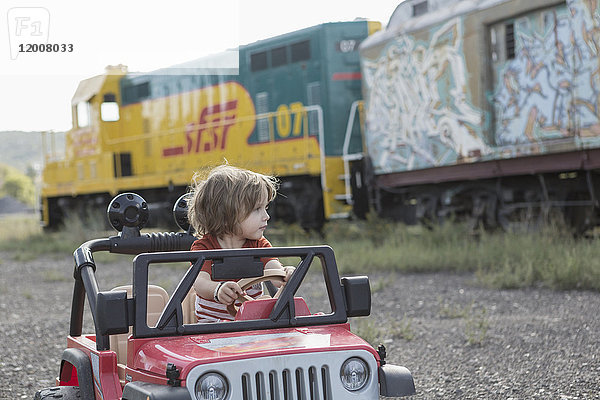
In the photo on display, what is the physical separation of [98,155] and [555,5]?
40.5 feet

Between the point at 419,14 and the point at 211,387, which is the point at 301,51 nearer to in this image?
the point at 419,14

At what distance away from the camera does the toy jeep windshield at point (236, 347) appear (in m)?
2.69

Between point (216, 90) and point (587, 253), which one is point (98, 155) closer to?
point (216, 90)

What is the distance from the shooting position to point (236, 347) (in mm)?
2814

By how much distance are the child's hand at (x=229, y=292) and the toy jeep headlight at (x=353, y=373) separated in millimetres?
549

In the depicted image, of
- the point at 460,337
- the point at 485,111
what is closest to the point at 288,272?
the point at 460,337

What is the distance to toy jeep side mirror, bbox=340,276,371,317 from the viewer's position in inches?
128

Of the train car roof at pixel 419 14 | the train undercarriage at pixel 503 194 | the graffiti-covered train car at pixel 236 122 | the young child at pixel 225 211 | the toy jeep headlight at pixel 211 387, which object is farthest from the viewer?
the graffiti-covered train car at pixel 236 122

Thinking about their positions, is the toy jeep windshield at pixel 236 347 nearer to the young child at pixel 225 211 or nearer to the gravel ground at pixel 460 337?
the young child at pixel 225 211

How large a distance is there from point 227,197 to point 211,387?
941 mm

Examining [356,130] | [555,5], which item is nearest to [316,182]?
[356,130]

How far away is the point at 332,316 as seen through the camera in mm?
3193

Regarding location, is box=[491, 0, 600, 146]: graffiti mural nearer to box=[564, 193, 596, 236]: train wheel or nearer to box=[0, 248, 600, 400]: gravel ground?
box=[564, 193, 596, 236]: train wheel

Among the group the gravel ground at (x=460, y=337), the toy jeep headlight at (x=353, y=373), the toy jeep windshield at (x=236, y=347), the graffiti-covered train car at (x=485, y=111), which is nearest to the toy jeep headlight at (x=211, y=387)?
the toy jeep windshield at (x=236, y=347)
